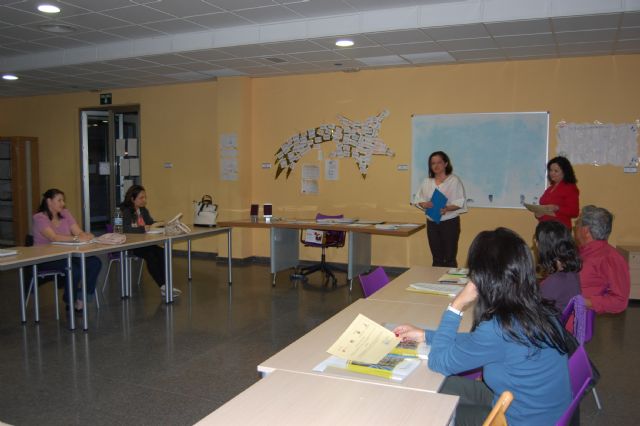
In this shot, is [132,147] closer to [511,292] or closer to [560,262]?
[560,262]

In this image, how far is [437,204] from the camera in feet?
19.4

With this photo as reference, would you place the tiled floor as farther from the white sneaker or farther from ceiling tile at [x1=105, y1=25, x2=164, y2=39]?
ceiling tile at [x1=105, y1=25, x2=164, y2=39]

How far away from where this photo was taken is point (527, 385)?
1796 millimetres

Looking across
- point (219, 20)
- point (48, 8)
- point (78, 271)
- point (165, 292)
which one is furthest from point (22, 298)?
point (219, 20)

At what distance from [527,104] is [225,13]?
3.68 metres

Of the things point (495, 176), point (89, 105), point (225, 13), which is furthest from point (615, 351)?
point (89, 105)

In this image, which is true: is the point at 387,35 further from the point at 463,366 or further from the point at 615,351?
the point at 463,366

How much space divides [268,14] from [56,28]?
2301mm

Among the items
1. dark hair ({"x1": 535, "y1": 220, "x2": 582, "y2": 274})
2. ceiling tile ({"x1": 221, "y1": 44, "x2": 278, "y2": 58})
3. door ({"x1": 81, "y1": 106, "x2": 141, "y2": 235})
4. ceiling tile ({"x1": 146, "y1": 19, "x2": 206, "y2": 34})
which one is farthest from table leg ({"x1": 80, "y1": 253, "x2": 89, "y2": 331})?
door ({"x1": 81, "y1": 106, "x2": 141, "y2": 235})

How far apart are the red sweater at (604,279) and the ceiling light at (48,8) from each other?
4790 mm

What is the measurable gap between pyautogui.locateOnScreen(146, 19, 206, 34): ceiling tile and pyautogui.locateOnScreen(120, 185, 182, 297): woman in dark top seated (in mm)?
1729

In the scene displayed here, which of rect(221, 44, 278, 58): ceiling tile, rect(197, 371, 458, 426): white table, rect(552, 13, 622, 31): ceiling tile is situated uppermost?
rect(221, 44, 278, 58): ceiling tile

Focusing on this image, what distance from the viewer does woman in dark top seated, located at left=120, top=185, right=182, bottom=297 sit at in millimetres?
5996

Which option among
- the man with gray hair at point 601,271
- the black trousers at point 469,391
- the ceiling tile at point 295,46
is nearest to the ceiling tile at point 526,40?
the ceiling tile at point 295,46
